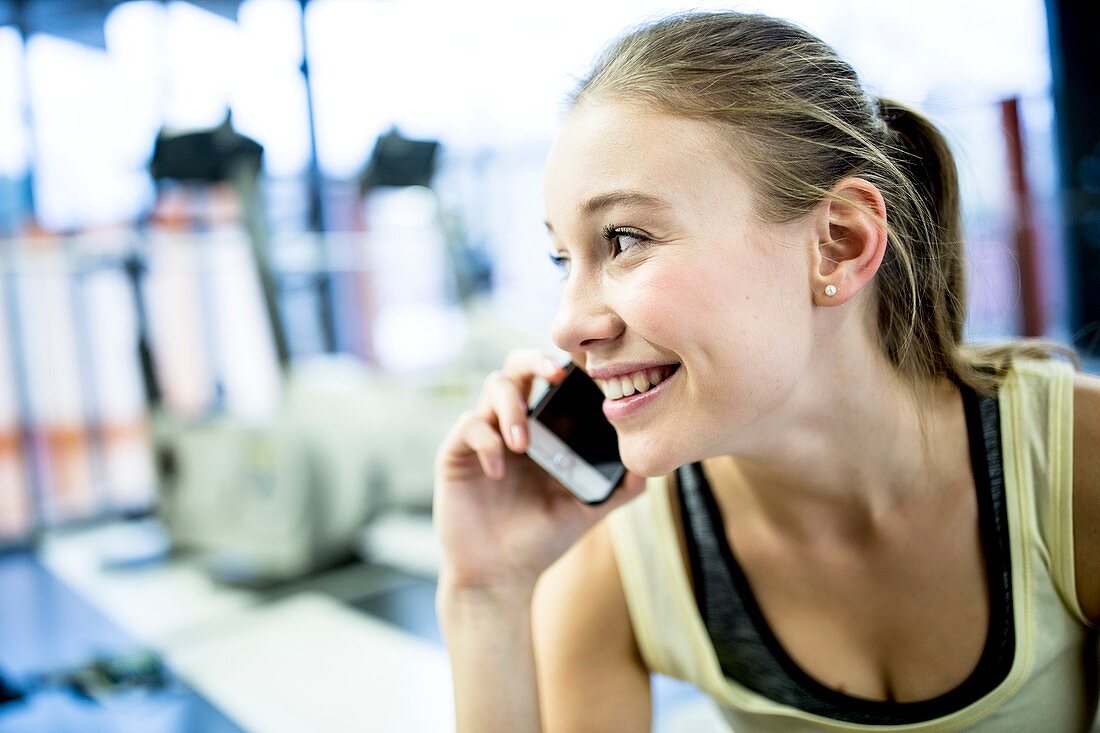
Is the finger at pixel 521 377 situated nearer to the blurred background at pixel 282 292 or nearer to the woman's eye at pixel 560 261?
the woman's eye at pixel 560 261

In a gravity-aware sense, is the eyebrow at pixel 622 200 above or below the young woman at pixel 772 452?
above

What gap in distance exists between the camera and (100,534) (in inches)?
125

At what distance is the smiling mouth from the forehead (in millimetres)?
159

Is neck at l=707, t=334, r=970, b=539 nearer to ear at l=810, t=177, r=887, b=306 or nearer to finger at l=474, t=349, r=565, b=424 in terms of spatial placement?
ear at l=810, t=177, r=887, b=306

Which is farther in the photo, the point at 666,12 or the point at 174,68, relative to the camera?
the point at 174,68

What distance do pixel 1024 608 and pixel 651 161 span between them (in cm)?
59

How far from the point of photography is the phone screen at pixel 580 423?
37.9 inches

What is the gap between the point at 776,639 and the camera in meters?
0.91

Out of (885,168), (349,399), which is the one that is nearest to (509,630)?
(885,168)

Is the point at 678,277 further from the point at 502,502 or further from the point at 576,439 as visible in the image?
the point at 502,502

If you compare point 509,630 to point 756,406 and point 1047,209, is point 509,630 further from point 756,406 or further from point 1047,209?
point 1047,209

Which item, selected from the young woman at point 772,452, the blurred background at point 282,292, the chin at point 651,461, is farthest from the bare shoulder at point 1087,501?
the blurred background at point 282,292

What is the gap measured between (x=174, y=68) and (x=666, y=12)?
3.78m

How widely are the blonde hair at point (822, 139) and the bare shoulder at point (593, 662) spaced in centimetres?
43
